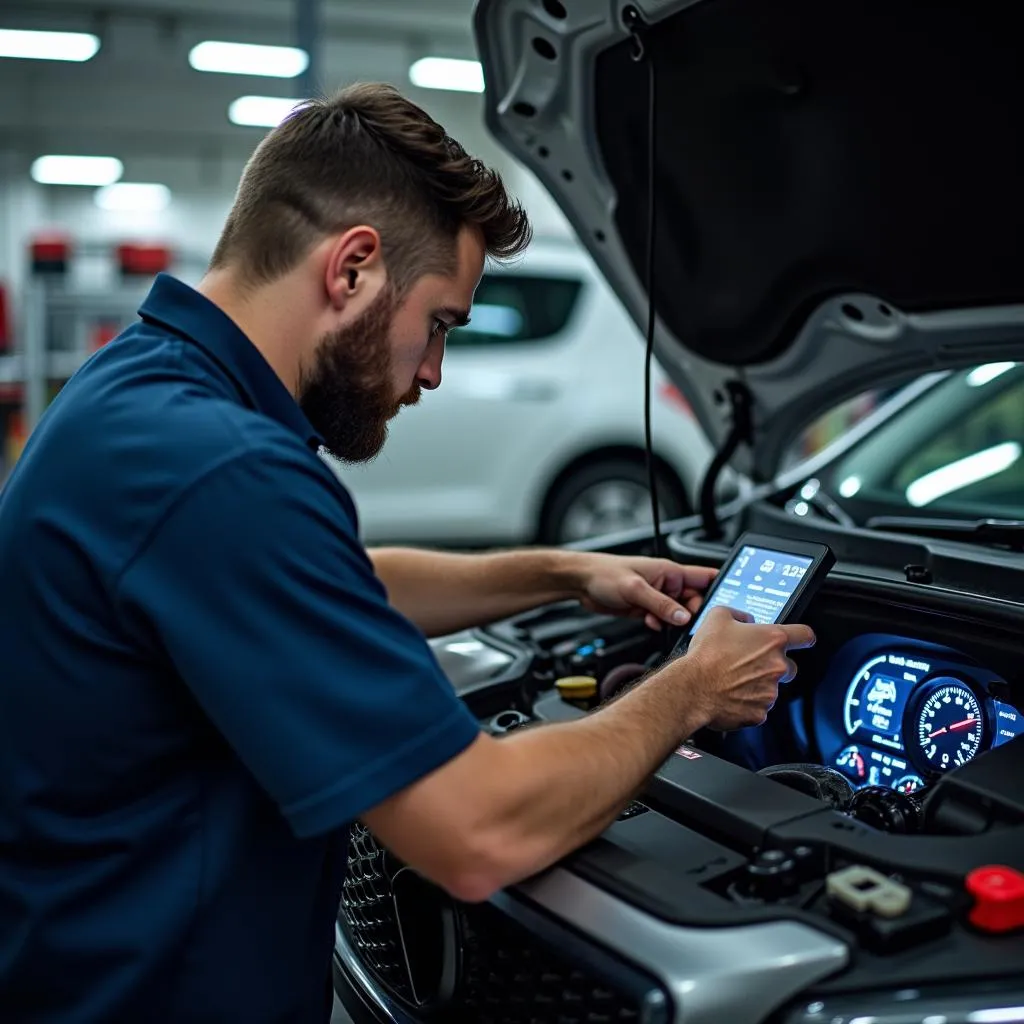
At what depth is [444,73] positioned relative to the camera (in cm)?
1033

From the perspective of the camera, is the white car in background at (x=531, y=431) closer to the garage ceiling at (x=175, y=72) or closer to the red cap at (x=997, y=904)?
the garage ceiling at (x=175, y=72)

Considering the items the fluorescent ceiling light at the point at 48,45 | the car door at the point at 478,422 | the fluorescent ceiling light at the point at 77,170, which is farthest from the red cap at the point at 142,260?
the fluorescent ceiling light at the point at 77,170

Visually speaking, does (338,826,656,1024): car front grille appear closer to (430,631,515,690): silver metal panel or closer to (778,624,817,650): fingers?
(430,631,515,690): silver metal panel

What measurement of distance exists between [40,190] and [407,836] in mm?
14226

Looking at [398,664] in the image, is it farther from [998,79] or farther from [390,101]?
[998,79]

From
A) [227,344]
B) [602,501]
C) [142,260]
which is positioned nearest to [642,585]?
[227,344]

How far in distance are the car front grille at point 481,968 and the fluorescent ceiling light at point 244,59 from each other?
30.0 feet

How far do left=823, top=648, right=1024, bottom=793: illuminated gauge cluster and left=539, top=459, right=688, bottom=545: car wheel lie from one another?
4.04 m

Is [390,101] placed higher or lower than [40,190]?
lower

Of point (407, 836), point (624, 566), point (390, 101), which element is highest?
point (390, 101)

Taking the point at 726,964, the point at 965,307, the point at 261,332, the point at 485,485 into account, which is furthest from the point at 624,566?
the point at 485,485

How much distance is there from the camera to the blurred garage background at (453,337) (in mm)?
5445

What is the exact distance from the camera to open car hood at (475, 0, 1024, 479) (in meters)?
1.43

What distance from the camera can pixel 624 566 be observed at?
1.73 m
